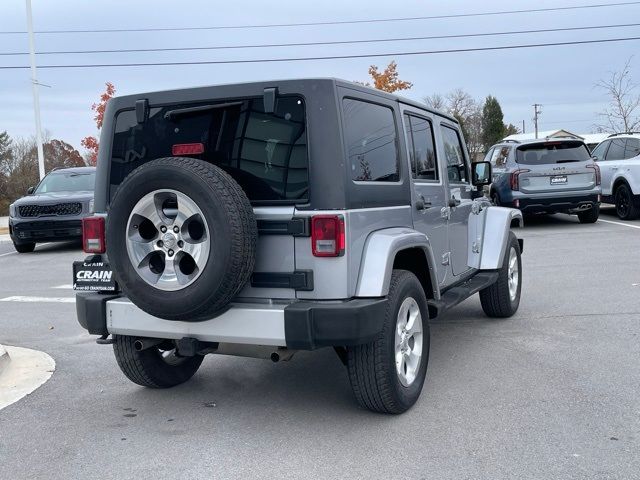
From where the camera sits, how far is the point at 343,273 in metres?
3.89

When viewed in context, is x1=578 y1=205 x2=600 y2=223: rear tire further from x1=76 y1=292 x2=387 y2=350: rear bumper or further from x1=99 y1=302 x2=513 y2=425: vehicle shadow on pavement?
x1=76 y1=292 x2=387 y2=350: rear bumper

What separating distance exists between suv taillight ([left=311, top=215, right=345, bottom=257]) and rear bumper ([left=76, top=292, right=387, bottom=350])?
29 cm

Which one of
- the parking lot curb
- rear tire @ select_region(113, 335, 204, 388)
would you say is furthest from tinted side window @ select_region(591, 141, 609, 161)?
the parking lot curb

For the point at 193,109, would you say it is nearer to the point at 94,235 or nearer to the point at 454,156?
the point at 94,235

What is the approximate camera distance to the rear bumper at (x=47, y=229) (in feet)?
45.6

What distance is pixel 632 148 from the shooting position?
49.8 feet

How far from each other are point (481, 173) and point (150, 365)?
3.59 metres

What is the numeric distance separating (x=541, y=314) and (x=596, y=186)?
26.9 feet

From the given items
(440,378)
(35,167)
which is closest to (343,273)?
(440,378)

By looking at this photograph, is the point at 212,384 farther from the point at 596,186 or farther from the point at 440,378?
the point at 596,186

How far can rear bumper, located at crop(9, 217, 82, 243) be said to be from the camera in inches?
547

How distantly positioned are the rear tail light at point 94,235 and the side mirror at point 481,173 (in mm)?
3618

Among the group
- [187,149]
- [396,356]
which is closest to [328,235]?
[396,356]

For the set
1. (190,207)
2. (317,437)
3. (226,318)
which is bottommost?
(317,437)
